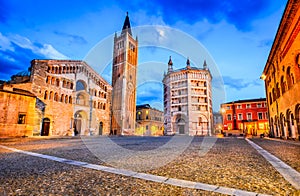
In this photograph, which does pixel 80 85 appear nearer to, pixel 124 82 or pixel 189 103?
pixel 124 82

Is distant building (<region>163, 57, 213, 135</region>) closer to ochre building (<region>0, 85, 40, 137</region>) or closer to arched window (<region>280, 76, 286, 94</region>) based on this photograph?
arched window (<region>280, 76, 286, 94</region>)

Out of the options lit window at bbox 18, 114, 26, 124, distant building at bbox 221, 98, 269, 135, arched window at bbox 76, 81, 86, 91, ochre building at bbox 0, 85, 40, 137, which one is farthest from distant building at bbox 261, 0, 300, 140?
arched window at bbox 76, 81, 86, 91

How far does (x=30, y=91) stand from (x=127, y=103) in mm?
22109

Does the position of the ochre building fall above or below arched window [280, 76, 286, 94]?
below

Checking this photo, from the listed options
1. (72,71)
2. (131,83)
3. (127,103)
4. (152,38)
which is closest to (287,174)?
(152,38)

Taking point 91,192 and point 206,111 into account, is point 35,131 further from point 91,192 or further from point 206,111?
point 206,111

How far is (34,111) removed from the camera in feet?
65.8

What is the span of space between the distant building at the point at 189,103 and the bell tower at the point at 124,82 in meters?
11.6

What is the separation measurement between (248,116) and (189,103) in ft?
51.0

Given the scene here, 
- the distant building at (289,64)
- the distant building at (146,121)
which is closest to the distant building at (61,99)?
the distant building at (146,121)

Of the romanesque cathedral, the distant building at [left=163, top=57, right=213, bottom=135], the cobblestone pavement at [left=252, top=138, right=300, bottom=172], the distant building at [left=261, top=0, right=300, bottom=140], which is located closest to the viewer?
the cobblestone pavement at [left=252, top=138, right=300, bottom=172]

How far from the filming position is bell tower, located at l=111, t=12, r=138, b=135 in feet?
127

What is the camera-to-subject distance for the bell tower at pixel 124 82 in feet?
127

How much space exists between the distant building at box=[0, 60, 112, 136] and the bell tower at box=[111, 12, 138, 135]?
6473 millimetres
